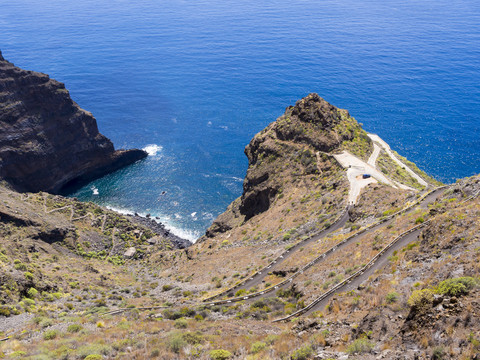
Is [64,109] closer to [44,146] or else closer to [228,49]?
[44,146]

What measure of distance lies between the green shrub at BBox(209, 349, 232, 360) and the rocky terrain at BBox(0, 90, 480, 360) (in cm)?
8

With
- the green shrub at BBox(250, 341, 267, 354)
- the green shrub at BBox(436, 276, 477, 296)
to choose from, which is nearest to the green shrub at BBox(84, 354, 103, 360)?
the green shrub at BBox(250, 341, 267, 354)

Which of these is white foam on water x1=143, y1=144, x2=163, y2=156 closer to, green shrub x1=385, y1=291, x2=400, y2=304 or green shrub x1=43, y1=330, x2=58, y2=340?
green shrub x1=43, y1=330, x2=58, y2=340

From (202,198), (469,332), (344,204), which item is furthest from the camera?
Answer: (202,198)

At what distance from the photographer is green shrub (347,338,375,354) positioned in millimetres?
17391

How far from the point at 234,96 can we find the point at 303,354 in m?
132

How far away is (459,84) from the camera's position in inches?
5300

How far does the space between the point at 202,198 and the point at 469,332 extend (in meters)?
81.6

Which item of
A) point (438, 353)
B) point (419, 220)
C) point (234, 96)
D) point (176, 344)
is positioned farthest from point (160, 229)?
point (234, 96)

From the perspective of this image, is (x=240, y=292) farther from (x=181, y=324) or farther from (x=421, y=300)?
(x=421, y=300)

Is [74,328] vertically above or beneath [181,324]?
beneath

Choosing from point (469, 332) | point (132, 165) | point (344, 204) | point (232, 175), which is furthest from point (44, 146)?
point (469, 332)

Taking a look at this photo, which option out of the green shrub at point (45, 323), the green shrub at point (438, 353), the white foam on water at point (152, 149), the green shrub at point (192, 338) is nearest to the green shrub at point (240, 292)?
the green shrub at point (192, 338)

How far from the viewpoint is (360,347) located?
17469mm
